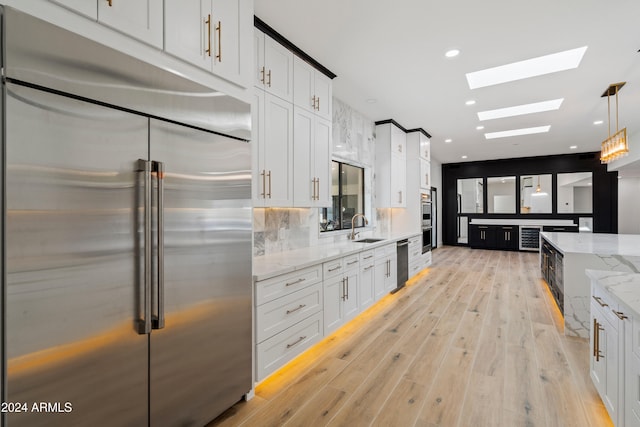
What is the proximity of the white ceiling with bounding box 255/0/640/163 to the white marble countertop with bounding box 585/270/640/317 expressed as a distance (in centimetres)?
209

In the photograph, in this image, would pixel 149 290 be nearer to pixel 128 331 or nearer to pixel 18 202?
pixel 128 331

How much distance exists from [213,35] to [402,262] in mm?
4094

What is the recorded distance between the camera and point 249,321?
206 centimetres

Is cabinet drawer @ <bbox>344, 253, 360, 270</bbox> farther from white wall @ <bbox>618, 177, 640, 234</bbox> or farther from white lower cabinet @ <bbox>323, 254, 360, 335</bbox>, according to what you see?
white wall @ <bbox>618, 177, 640, 234</bbox>

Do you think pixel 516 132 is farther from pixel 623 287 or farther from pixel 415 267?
pixel 623 287

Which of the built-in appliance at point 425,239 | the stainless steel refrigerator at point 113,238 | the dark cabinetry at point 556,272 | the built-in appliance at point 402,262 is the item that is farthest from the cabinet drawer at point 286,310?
the built-in appliance at point 425,239

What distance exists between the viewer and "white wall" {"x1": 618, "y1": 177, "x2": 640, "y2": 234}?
859cm

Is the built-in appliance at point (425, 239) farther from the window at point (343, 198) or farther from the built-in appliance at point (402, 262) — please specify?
the window at point (343, 198)

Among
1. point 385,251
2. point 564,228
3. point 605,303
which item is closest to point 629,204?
point 564,228

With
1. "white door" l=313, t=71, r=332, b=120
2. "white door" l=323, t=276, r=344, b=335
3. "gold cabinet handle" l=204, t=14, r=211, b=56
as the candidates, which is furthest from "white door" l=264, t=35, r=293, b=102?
"white door" l=323, t=276, r=344, b=335

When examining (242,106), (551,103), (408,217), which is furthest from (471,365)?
(551,103)

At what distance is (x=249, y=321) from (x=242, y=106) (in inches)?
56.4

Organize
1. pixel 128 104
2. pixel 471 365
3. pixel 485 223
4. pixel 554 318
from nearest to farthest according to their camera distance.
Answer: pixel 128 104
pixel 471 365
pixel 554 318
pixel 485 223

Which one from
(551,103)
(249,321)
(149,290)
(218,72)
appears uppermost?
(551,103)
